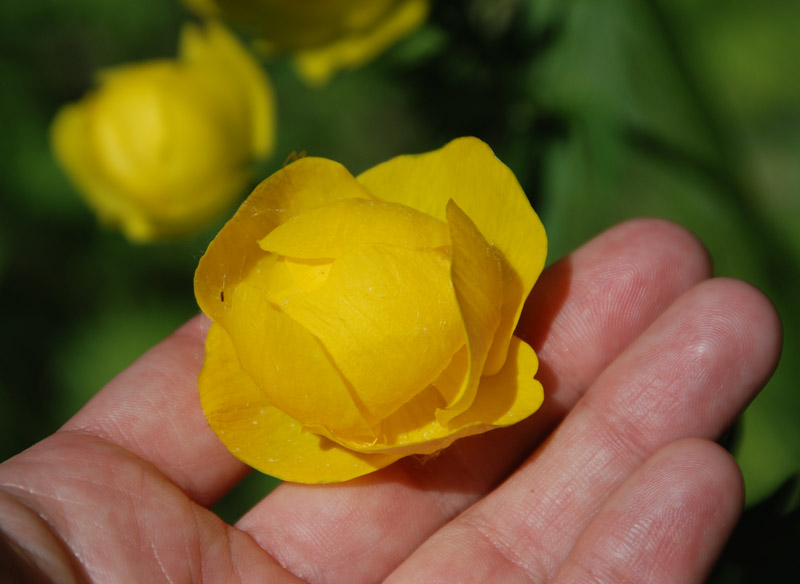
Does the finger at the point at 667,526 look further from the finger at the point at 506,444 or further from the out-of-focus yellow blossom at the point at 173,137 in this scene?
the out-of-focus yellow blossom at the point at 173,137

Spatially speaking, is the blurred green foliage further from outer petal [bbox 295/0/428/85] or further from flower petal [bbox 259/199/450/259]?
flower petal [bbox 259/199/450/259]

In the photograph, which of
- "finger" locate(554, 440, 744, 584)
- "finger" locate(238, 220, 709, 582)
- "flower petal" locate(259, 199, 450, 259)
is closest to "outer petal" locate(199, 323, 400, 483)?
"finger" locate(238, 220, 709, 582)

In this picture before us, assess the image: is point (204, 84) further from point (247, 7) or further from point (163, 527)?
point (163, 527)

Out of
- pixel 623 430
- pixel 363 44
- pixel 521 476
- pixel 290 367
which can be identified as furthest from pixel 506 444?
pixel 363 44

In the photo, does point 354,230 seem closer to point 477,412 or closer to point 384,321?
point 384,321

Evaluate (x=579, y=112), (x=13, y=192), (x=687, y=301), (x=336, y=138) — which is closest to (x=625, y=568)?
(x=687, y=301)

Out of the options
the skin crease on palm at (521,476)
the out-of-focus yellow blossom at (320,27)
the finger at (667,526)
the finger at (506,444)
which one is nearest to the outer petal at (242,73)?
the out-of-focus yellow blossom at (320,27)
